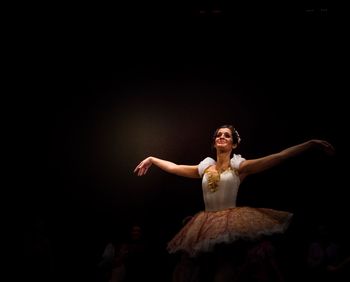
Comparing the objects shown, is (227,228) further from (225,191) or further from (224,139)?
(224,139)

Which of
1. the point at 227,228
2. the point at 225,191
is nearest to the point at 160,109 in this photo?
the point at 225,191

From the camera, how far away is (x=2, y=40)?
3957mm

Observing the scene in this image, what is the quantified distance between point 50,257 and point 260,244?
1997 millimetres

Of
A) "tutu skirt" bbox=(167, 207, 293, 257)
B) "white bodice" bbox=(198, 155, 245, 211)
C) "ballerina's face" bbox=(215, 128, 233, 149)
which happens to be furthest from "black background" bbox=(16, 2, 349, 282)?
"tutu skirt" bbox=(167, 207, 293, 257)

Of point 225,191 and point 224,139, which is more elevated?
point 224,139

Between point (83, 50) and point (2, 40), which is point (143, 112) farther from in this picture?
point (2, 40)

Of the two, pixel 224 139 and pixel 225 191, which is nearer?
pixel 225 191

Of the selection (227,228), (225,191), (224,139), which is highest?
(224,139)

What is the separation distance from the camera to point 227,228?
2938 millimetres

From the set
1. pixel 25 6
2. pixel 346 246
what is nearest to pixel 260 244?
pixel 346 246

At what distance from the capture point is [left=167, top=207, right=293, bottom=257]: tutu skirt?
9.40 feet

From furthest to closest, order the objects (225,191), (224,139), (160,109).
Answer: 1. (160,109)
2. (224,139)
3. (225,191)

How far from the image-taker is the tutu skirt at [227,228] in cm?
287

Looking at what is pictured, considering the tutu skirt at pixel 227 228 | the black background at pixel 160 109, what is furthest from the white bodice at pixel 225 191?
the black background at pixel 160 109
